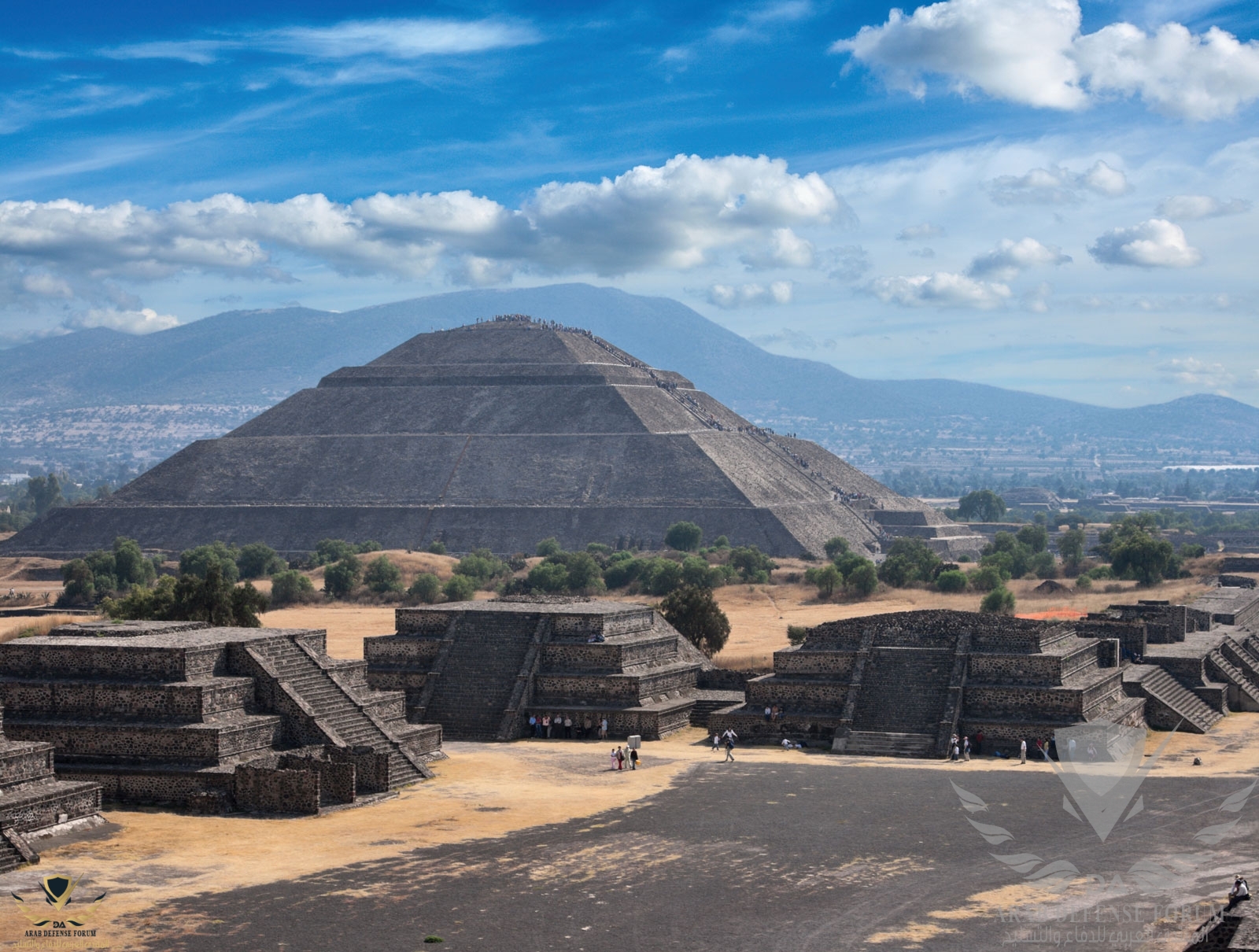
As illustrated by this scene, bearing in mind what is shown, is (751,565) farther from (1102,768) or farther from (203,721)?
(203,721)

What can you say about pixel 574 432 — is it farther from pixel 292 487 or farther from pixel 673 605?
pixel 673 605

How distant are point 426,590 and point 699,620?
29.5 meters

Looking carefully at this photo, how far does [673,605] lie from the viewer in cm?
5900

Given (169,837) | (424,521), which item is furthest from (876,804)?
(424,521)

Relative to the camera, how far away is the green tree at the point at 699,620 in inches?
2294

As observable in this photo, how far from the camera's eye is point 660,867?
27188 mm

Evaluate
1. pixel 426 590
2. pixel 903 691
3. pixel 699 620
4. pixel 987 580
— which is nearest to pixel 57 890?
pixel 903 691

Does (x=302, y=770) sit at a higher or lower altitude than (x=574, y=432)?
lower

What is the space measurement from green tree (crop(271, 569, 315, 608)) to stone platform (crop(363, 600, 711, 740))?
3840 centimetres

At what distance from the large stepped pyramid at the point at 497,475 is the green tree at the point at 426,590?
3611 centimetres

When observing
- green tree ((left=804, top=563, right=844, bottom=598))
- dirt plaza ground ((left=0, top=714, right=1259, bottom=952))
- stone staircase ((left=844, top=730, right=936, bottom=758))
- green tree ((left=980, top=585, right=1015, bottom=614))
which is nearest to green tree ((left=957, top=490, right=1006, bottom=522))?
green tree ((left=804, top=563, right=844, bottom=598))

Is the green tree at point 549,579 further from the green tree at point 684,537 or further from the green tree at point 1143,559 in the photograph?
the green tree at point 1143,559

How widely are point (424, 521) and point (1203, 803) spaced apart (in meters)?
98.2

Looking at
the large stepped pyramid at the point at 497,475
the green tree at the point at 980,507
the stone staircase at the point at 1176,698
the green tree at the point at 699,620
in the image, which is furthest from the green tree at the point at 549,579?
the green tree at the point at 980,507
